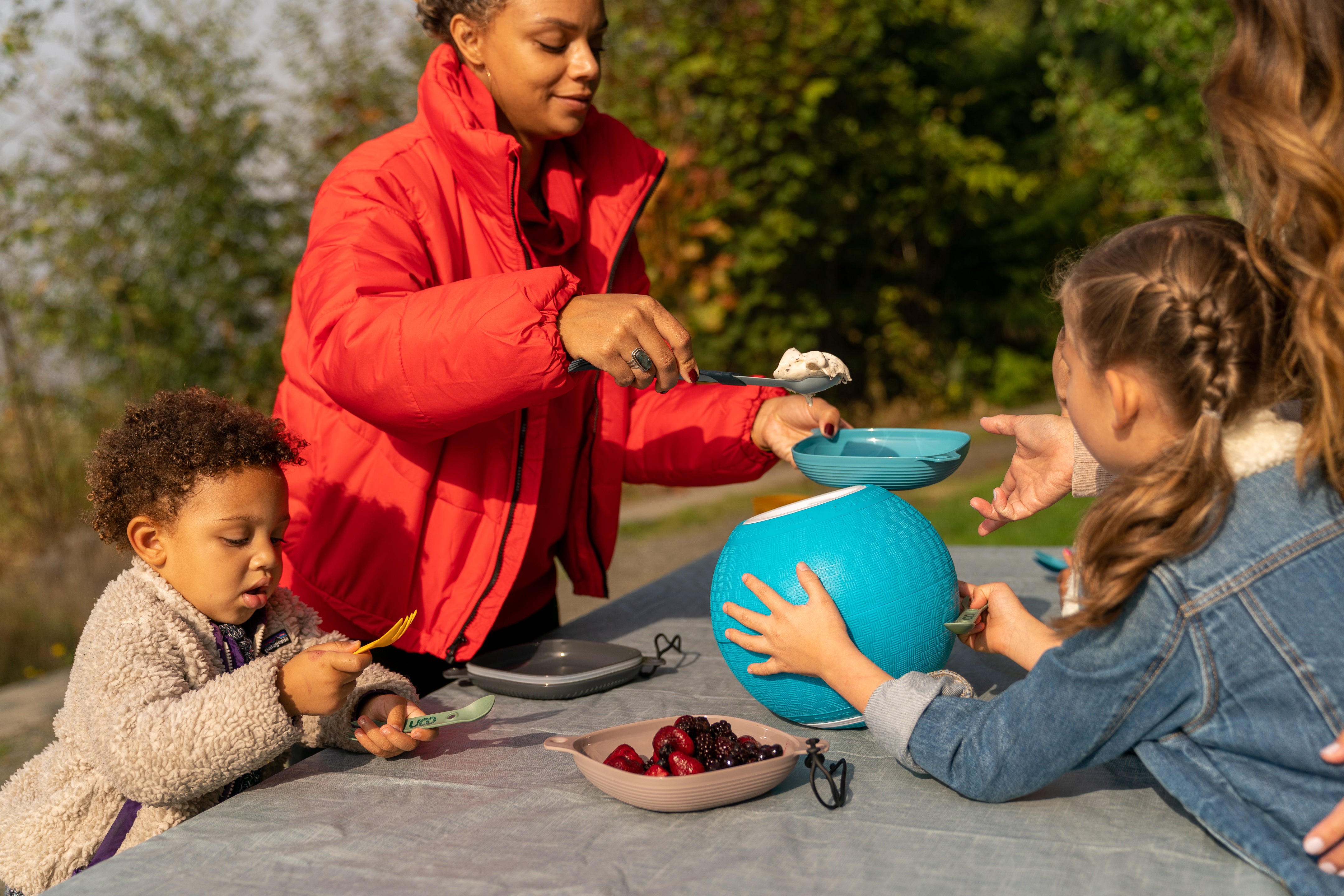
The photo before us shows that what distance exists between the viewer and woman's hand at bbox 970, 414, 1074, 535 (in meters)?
1.92

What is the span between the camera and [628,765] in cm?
142

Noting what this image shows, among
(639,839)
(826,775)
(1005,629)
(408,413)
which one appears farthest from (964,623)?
(408,413)

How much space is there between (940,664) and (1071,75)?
7.39 meters

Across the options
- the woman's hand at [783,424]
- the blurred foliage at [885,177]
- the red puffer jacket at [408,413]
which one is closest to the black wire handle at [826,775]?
the red puffer jacket at [408,413]

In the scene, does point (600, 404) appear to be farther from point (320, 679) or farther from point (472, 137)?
point (320, 679)

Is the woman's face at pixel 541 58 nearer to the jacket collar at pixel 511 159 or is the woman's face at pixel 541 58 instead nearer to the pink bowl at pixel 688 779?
the jacket collar at pixel 511 159

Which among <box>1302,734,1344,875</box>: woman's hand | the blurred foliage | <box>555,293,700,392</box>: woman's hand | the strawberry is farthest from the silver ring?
the blurred foliage

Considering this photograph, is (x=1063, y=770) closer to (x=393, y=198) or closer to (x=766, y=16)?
(x=393, y=198)

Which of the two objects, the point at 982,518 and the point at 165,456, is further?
the point at 982,518

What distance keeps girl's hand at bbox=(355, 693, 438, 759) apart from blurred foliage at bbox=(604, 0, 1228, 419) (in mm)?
5512

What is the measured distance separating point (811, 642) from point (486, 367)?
63cm

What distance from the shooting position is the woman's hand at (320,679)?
1.50m

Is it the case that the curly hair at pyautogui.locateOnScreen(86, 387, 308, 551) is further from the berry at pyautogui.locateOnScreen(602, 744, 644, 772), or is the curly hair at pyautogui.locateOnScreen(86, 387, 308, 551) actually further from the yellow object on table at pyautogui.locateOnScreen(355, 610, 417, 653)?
the berry at pyautogui.locateOnScreen(602, 744, 644, 772)

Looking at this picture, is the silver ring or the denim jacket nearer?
A: the denim jacket
